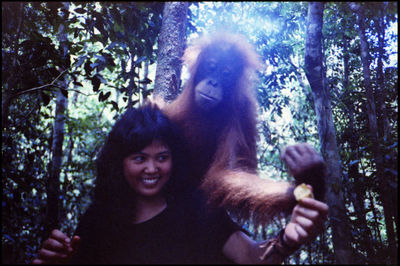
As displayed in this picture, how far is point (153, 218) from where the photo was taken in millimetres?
1153

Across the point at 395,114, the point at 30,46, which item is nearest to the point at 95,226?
the point at 30,46

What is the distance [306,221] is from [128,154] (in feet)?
2.24

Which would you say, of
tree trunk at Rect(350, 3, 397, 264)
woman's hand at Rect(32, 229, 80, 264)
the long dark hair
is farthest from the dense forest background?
the long dark hair

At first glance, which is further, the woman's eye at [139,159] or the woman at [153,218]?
the woman's eye at [139,159]

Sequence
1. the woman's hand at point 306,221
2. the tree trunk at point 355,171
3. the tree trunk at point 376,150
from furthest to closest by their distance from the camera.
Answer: the tree trunk at point 355,171, the tree trunk at point 376,150, the woman's hand at point 306,221

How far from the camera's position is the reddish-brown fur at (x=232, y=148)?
1.18 m

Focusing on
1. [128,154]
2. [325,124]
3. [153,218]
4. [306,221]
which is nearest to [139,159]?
[128,154]

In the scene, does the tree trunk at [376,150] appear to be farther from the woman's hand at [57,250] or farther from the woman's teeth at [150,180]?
the woman's hand at [57,250]

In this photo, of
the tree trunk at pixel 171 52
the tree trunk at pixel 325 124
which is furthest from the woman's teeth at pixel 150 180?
the tree trunk at pixel 171 52

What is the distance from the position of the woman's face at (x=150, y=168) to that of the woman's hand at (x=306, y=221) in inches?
19.5

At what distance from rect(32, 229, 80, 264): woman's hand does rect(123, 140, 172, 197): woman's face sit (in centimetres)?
29

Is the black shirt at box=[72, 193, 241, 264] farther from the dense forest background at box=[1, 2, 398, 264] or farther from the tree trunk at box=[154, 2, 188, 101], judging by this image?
the tree trunk at box=[154, 2, 188, 101]

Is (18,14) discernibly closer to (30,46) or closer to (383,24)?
(30,46)

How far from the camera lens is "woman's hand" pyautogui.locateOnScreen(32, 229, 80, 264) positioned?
1060 mm
